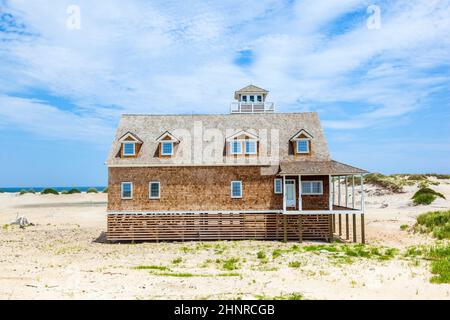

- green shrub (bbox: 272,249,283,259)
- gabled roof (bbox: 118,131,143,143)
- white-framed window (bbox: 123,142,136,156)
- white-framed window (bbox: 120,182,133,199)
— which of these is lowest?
green shrub (bbox: 272,249,283,259)

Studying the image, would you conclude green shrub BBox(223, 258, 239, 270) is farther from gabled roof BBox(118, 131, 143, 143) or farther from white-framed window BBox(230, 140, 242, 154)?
gabled roof BBox(118, 131, 143, 143)

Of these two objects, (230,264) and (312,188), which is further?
(312,188)

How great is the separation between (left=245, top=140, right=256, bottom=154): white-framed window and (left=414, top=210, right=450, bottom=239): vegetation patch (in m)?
14.1

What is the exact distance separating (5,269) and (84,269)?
3562 millimetres

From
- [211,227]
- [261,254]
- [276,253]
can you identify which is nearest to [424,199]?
[211,227]

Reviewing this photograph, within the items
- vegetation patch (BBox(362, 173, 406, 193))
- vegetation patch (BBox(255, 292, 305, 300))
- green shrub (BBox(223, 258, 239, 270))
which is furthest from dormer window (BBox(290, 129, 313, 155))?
vegetation patch (BBox(362, 173, 406, 193))

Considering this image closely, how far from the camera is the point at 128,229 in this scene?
30172mm

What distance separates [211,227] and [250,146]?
21.5 ft

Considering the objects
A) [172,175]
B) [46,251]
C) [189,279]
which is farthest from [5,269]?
[172,175]

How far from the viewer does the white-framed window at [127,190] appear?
30.2 m

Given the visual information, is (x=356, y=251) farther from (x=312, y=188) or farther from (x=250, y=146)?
(x=250, y=146)

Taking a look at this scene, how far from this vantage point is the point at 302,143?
103 feet

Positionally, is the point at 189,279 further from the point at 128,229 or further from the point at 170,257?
the point at 128,229

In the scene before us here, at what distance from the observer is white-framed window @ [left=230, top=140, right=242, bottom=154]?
31.0m
